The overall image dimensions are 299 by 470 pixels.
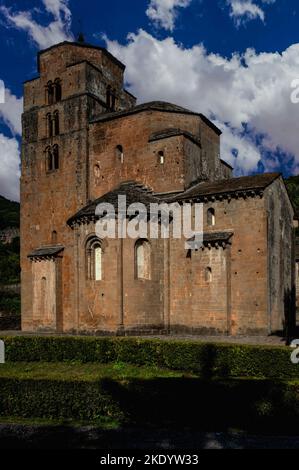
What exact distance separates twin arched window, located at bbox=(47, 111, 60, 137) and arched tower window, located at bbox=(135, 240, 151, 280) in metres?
11.8

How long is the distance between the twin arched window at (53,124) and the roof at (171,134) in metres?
7.65

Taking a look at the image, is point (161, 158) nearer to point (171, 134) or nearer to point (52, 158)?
point (171, 134)

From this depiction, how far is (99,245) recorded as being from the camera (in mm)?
26609

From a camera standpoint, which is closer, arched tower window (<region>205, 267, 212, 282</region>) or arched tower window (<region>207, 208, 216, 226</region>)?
arched tower window (<region>205, 267, 212, 282</region>)

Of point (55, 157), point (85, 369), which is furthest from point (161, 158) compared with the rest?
point (85, 369)

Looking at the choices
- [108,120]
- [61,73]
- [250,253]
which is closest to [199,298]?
[250,253]

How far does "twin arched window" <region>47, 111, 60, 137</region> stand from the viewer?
109 feet

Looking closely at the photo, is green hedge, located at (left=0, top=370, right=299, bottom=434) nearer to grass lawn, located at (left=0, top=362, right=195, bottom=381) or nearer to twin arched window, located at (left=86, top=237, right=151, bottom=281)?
grass lawn, located at (left=0, top=362, right=195, bottom=381)

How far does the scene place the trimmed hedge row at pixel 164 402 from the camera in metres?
11.0

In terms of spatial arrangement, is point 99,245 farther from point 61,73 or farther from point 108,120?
point 61,73

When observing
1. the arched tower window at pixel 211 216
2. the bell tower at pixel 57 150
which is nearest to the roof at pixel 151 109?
the bell tower at pixel 57 150

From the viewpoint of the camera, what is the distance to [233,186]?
25.2 metres

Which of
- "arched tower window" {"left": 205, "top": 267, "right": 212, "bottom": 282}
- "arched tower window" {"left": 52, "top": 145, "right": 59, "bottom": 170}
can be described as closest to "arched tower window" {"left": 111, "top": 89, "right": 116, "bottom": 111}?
"arched tower window" {"left": 52, "top": 145, "right": 59, "bottom": 170}

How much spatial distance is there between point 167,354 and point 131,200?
11.7 metres
